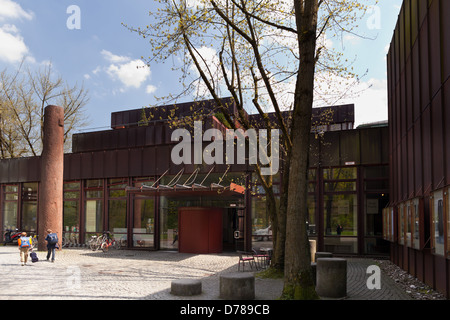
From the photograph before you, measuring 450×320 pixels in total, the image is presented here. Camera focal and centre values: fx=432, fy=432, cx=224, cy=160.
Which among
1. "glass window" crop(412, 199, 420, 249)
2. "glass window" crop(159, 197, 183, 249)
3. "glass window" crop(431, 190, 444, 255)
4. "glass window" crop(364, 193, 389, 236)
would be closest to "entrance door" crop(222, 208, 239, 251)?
"glass window" crop(159, 197, 183, 249)

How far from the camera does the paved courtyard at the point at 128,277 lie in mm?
10680

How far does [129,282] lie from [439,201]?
861cm

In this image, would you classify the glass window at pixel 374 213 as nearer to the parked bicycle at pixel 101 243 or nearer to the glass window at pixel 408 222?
the glass window at pixel 408 222

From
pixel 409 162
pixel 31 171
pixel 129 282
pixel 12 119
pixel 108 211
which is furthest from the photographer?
pixel 12 119

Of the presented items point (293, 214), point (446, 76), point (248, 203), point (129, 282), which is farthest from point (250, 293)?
point (248, 203)

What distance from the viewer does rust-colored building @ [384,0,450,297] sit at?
1002cm

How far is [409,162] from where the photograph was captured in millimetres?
14648

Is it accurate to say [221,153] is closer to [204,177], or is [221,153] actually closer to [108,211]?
[204,177]

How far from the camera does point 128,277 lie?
13758 millimetres

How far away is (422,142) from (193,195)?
1228 cm

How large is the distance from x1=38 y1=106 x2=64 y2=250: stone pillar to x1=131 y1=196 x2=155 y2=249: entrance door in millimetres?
4009

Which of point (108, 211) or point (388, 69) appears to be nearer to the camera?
point (388, 69)

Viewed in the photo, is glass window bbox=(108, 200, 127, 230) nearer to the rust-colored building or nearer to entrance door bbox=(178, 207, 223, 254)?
entrance door bbox=(178, 207, 223, 254)

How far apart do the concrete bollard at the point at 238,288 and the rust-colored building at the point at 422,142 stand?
434 cm
